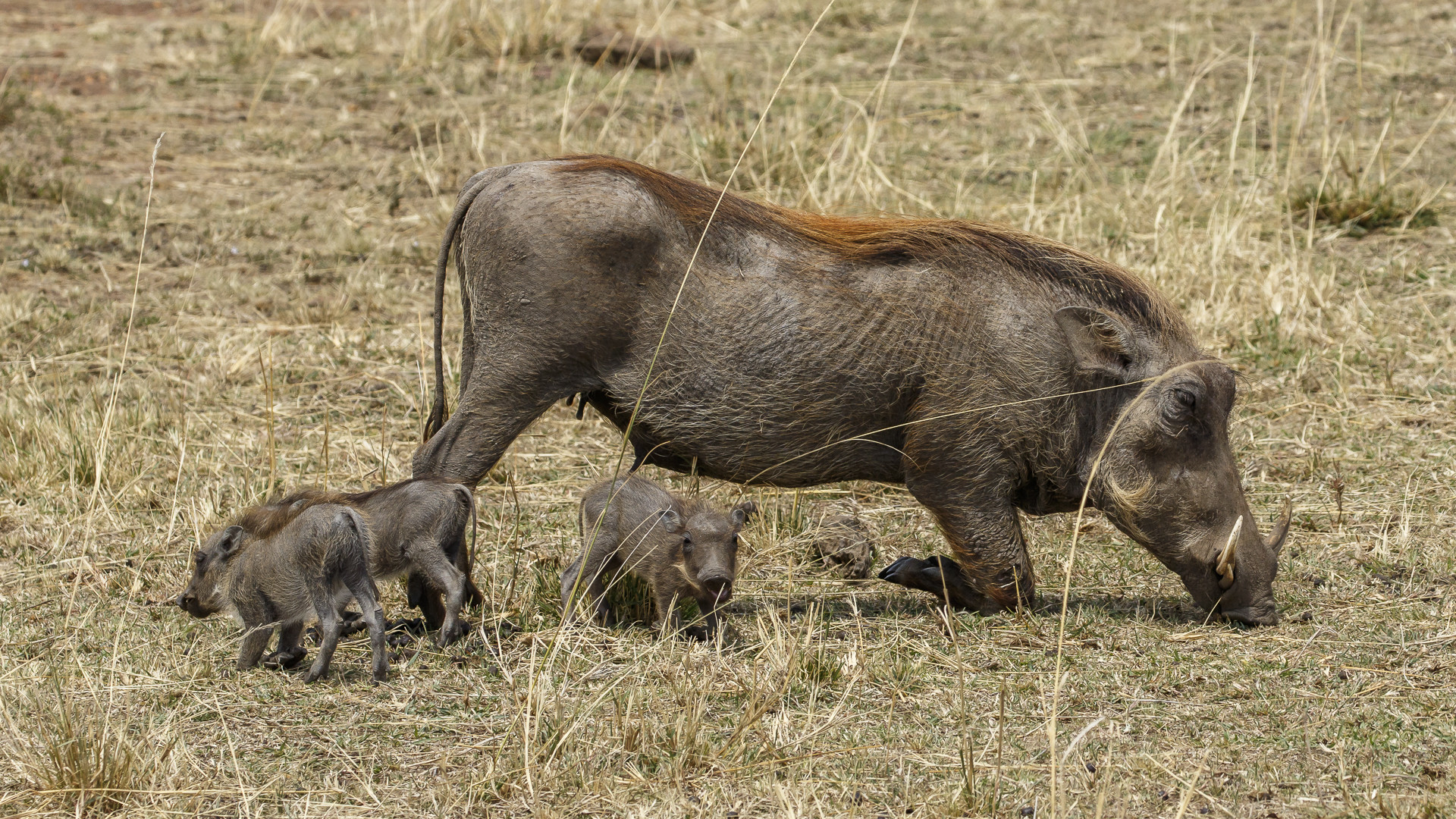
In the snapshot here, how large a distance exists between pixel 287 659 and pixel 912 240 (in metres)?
2.10

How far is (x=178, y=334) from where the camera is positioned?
21.5 ft

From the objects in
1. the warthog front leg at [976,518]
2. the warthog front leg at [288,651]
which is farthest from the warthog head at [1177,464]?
the warthog front leg at [288,651]

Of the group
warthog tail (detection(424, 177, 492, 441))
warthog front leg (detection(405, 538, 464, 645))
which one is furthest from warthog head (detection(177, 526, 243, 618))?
warthog tail (detection(424, 177, 492, 441))

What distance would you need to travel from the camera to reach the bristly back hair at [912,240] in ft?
14.2

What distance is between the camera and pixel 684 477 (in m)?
5.55

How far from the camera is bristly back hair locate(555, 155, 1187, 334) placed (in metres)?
4.32

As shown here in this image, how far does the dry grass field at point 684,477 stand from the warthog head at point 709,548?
170 mm

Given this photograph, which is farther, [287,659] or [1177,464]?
[1177,464]

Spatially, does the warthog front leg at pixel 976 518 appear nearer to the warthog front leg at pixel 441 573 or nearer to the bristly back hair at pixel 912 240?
the bristly back hair at pixel 912 240

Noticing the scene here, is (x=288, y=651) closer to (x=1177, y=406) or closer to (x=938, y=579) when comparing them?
(x=938, y=579)

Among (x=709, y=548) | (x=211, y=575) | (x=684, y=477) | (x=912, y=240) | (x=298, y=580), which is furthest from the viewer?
(x=684, y=477)

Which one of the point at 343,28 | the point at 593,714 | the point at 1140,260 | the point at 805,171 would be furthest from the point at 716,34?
the point at 593,714

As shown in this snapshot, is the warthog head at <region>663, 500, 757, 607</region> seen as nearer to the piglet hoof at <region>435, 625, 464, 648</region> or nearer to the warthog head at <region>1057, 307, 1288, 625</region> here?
the piglet hoof at <region>435, 625, 464, 648</region>

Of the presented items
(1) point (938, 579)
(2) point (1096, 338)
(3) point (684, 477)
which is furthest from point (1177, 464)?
(3) point (684, 477)
